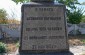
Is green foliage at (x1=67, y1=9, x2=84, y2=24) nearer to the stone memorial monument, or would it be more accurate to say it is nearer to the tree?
the tree

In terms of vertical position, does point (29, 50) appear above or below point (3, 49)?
above

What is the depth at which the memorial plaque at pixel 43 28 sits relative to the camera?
296 inches

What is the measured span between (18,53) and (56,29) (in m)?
1.04

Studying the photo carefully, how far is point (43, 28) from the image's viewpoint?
7574mm

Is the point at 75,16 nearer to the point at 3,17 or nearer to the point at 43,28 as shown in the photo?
the point at 3,17

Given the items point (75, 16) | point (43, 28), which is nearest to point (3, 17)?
point (75, 16)

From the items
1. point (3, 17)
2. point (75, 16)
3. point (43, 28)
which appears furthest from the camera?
point (75, 16)

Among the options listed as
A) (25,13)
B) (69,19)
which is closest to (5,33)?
(69,19)

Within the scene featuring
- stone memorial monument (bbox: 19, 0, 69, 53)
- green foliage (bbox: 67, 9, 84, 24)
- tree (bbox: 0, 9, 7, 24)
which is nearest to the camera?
stone memorial monument (bbox: 19, 0, 69, 53)

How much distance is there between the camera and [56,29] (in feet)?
24.9

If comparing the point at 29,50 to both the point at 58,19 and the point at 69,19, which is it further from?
the point at 69,19

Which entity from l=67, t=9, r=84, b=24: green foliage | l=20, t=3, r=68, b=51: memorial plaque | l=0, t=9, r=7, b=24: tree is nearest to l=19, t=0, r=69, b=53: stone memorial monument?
l=20, t=3, r=68, b=51: memorial plaque

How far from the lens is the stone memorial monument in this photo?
24.7 ft

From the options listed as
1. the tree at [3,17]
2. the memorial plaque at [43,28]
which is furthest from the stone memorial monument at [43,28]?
the tree at [3,17]
